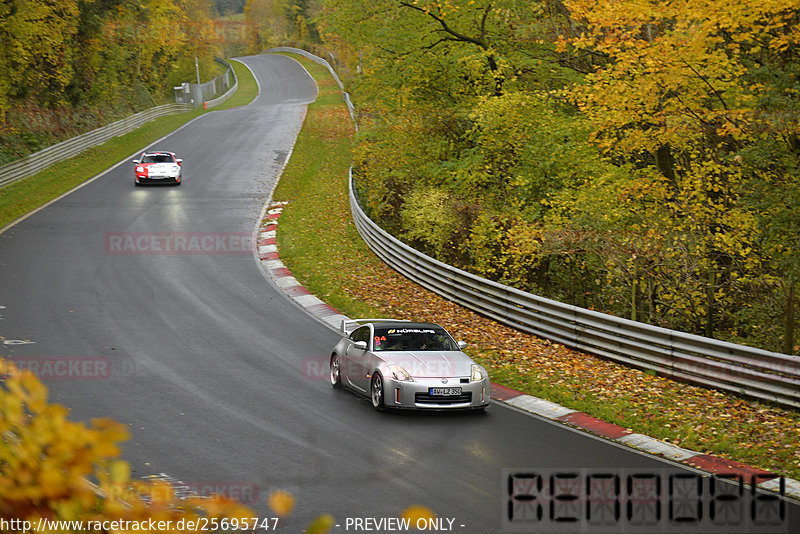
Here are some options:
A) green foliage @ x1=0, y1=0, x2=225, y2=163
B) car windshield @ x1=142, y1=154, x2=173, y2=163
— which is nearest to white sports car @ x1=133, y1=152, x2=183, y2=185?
car windshield @ x1=142, y1=154, x2=173, y2=163

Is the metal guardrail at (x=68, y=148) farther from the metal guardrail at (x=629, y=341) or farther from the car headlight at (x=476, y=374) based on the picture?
the car headlight at (x=476, y=374)

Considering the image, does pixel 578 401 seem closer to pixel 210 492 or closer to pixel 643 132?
pixel 210 492

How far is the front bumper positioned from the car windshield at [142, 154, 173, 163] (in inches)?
1025

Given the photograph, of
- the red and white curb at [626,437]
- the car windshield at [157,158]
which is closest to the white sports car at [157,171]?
the car windshield at [157,158]

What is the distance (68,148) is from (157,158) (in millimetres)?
7281

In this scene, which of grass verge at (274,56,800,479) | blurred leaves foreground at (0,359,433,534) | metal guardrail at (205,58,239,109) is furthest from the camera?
metal guardrail at (205,58,239,109)

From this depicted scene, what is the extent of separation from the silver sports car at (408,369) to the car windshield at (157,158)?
24011mm

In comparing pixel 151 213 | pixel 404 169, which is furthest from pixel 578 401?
pixel 151 213

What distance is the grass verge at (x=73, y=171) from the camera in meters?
29.9

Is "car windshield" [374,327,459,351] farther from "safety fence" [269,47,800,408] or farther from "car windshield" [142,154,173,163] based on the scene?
"car windshield" [142,154,173,163]

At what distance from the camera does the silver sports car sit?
12258 millimetres

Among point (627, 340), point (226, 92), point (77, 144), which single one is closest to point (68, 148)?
point (77, 144)
